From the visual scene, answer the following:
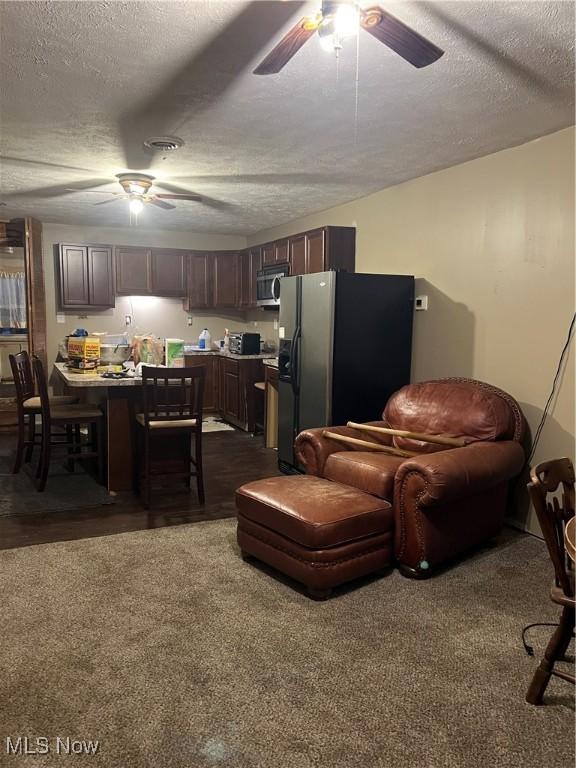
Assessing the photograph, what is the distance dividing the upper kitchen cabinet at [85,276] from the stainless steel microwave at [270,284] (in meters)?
1.90

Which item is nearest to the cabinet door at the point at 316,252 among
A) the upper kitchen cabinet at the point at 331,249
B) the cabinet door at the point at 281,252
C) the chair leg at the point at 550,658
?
the upper kitchen cabinet at the point at 331,249

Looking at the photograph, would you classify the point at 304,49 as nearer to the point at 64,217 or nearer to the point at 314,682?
the point at 314,682

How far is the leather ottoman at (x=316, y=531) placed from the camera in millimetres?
2699

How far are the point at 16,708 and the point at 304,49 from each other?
277 cm

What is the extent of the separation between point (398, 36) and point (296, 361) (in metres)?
2.96

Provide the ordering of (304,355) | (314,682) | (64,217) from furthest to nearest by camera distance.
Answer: (64,217) → (304,355) → (314,682)

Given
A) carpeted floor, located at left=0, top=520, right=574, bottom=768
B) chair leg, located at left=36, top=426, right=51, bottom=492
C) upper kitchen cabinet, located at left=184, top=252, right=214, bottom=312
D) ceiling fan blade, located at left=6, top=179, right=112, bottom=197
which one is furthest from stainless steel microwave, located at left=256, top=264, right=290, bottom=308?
carpeted floor, located at left=0, top=520, right=574, bottom=768

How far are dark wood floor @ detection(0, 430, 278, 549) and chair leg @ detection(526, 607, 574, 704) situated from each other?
2.28 meters

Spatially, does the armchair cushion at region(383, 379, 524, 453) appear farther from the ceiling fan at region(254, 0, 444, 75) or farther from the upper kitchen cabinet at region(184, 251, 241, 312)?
the upper kitchen cabinet at region(184, 251, 241, 312)

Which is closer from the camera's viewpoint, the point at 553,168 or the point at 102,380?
the point at 553,168

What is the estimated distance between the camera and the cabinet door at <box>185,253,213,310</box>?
7.38 m

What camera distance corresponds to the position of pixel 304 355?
4504mm

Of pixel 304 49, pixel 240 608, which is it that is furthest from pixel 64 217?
pixel 240 608

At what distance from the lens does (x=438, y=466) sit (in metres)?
2.82
